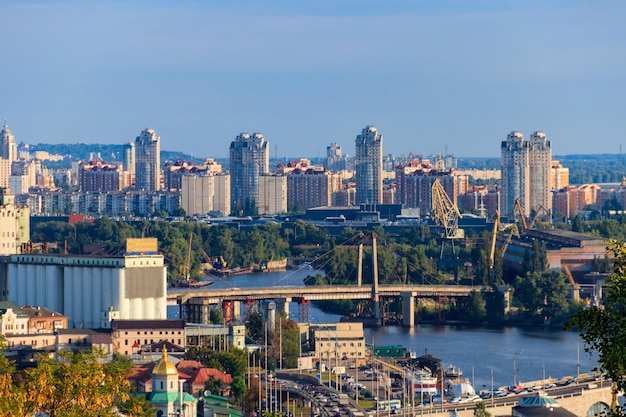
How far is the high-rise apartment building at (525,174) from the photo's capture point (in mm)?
97562

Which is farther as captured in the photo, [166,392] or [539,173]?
[539,173]

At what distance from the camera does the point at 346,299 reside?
50.9 meters

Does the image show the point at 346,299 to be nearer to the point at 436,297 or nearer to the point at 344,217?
the point at 436,297

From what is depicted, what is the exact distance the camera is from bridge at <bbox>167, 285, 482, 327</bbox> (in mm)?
45969

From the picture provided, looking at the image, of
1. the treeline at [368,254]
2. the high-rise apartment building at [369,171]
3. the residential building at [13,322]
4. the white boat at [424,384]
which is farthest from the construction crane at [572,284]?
the high-rise apartment building at [369,171]

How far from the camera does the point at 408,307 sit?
Answer: 48.9 meters

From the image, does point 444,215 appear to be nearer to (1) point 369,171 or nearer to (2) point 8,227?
(2) point 8,227

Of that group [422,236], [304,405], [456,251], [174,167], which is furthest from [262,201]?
[304,405]

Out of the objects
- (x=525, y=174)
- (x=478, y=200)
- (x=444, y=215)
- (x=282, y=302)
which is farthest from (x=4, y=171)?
(x=282, y=302)

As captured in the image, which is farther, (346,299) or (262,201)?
(262,201)

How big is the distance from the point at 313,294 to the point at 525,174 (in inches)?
1997

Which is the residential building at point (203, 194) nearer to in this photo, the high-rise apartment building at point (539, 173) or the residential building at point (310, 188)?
the residential building at point (310, 188)

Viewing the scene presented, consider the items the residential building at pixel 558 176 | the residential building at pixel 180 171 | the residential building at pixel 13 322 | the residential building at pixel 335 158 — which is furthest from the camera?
the residential building at pixel 335 158

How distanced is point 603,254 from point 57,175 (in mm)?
104917
